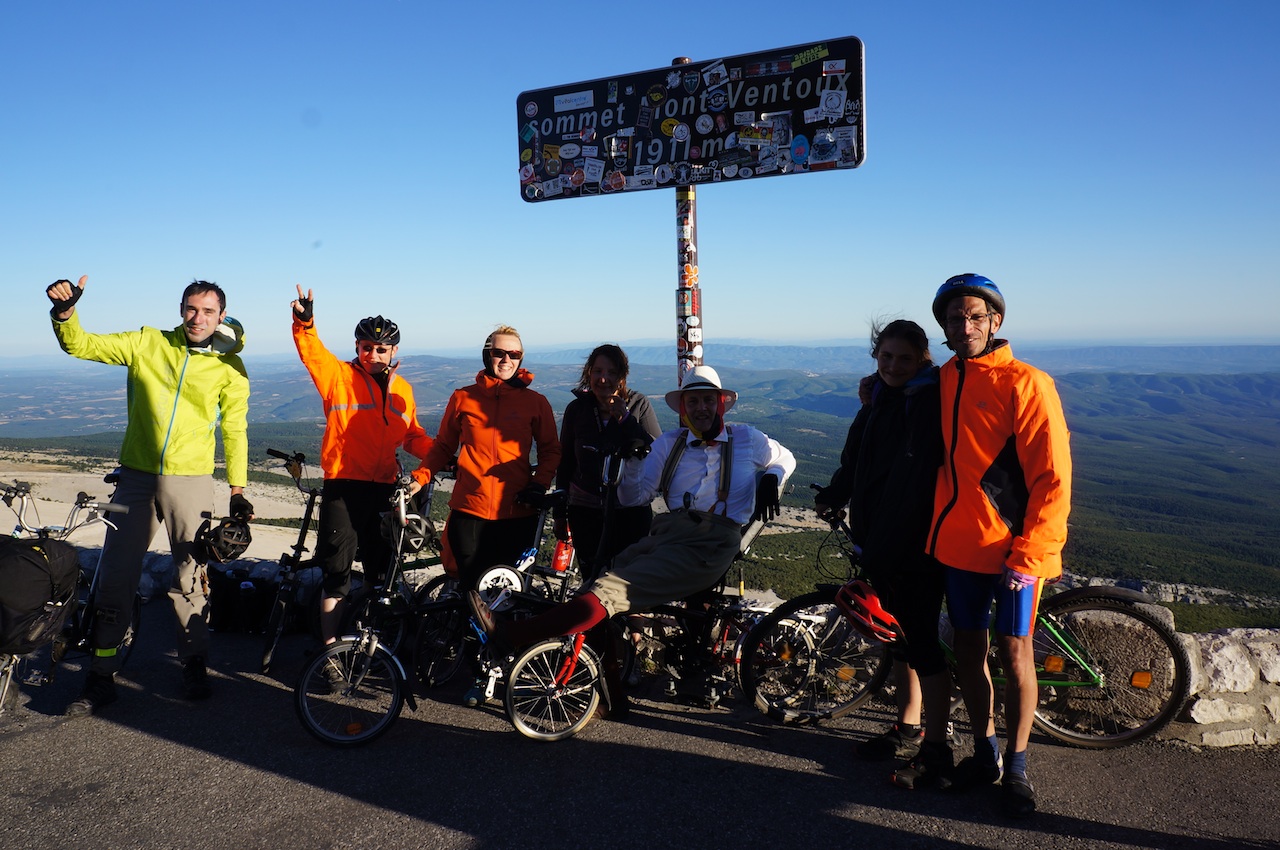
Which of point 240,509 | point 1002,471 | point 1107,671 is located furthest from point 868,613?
point 240,509

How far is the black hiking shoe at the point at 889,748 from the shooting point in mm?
3928

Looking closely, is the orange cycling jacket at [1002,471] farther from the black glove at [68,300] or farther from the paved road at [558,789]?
the black glove at [68,300]

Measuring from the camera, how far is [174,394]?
185 inches

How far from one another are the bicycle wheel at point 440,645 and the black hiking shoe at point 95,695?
167 cm

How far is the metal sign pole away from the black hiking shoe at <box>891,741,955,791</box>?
11.0ft

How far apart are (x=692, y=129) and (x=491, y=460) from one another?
3.01 meters

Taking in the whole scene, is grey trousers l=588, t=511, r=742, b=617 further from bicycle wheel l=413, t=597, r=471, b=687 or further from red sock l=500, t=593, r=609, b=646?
bicycle wheel l=413, t=597, r=471, b=687

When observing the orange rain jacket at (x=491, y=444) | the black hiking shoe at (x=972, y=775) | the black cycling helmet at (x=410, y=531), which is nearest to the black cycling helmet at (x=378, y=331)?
the orange rain jacket at (x=491, y=444)

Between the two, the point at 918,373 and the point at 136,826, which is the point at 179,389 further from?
the point at 918,373

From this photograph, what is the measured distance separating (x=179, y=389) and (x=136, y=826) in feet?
7.79

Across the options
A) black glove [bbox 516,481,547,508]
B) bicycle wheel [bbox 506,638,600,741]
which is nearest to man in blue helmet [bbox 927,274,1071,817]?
bicycle wheel [bbox 506,638,600,741]

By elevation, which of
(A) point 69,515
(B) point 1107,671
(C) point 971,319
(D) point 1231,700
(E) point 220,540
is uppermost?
(C) point 971,319

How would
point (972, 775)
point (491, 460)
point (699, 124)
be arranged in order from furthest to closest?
1. point (699, 124)
2. point (491, 460)
3. point (972, 775)

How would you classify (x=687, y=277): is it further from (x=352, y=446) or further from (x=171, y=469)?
(x=171, y=469)
